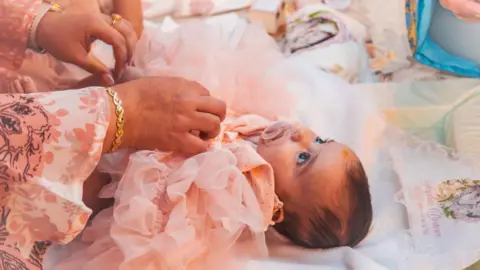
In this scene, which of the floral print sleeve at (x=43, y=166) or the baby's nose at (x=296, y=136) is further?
the baby's nose at (x=296, y=136)

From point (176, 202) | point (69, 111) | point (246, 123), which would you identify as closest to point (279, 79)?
point (246, 123)

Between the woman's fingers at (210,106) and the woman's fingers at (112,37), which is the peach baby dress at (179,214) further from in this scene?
the woman's fingers at (112,37)

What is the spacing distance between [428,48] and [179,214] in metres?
0.80

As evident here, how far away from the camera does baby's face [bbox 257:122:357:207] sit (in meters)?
0.89

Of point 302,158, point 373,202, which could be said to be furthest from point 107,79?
point 373,202

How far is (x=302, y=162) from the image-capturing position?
36.2 inches

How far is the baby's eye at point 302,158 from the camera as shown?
919mm

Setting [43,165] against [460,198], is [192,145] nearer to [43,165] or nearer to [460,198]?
[43,165]

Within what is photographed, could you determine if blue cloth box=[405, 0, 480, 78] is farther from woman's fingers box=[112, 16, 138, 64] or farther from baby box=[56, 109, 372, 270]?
woman's fingers box=[112, 16, 138, 64]

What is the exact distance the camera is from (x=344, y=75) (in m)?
1.26

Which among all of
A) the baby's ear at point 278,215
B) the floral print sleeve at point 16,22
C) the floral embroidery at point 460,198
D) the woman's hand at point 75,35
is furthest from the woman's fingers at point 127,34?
the floral embroidery at point 460,198

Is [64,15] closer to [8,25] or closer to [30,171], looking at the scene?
[8,25]

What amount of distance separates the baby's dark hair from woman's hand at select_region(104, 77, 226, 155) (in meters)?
0.20

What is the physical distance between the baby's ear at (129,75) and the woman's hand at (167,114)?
175mm
